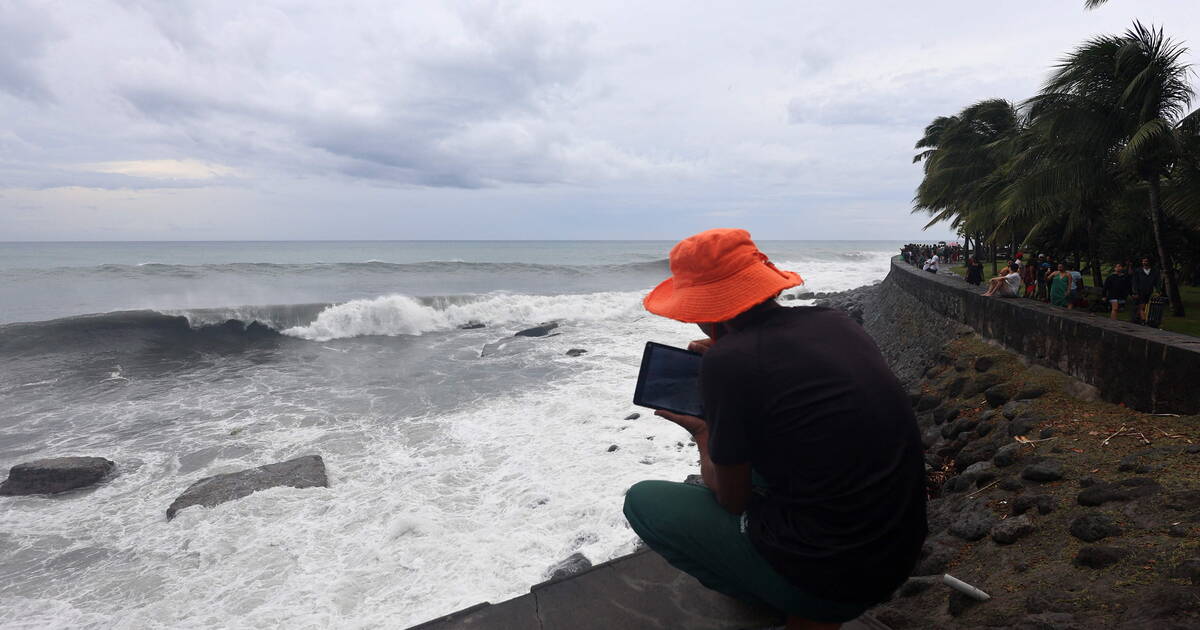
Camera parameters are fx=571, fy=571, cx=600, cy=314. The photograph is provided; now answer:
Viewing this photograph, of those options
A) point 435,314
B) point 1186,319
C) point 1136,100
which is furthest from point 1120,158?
point 435,314

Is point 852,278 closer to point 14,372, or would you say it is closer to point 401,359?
point 401,359

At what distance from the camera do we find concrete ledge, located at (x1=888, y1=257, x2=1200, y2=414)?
4732 mm

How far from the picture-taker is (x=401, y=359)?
1562 centimetres

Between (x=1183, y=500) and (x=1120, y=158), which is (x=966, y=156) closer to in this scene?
(x=1120, y=158)

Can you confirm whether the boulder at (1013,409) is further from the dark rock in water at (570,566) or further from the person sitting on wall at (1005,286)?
the dark rock in water at (570,566)

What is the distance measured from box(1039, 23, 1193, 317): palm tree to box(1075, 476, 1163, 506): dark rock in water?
714 cm

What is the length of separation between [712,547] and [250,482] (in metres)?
7.17

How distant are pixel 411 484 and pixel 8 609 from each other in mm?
3547

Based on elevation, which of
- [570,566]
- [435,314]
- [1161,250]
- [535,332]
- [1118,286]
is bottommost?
[570,566]

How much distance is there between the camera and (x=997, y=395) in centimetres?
645

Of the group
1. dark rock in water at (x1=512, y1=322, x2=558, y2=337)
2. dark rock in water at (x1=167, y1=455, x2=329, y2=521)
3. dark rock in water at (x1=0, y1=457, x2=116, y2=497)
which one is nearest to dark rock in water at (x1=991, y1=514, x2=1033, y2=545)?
dark rock in water at (x1=167, y1=455, x2=329, y2=521)

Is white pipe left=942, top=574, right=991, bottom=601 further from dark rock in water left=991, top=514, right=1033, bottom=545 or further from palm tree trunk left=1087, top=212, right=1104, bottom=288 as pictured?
palm tree trunk left=1087, top=212, right=1104, bottom=288

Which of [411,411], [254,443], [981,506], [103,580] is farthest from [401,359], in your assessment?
[981,506]

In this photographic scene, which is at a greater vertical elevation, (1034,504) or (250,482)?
(1034,504)
